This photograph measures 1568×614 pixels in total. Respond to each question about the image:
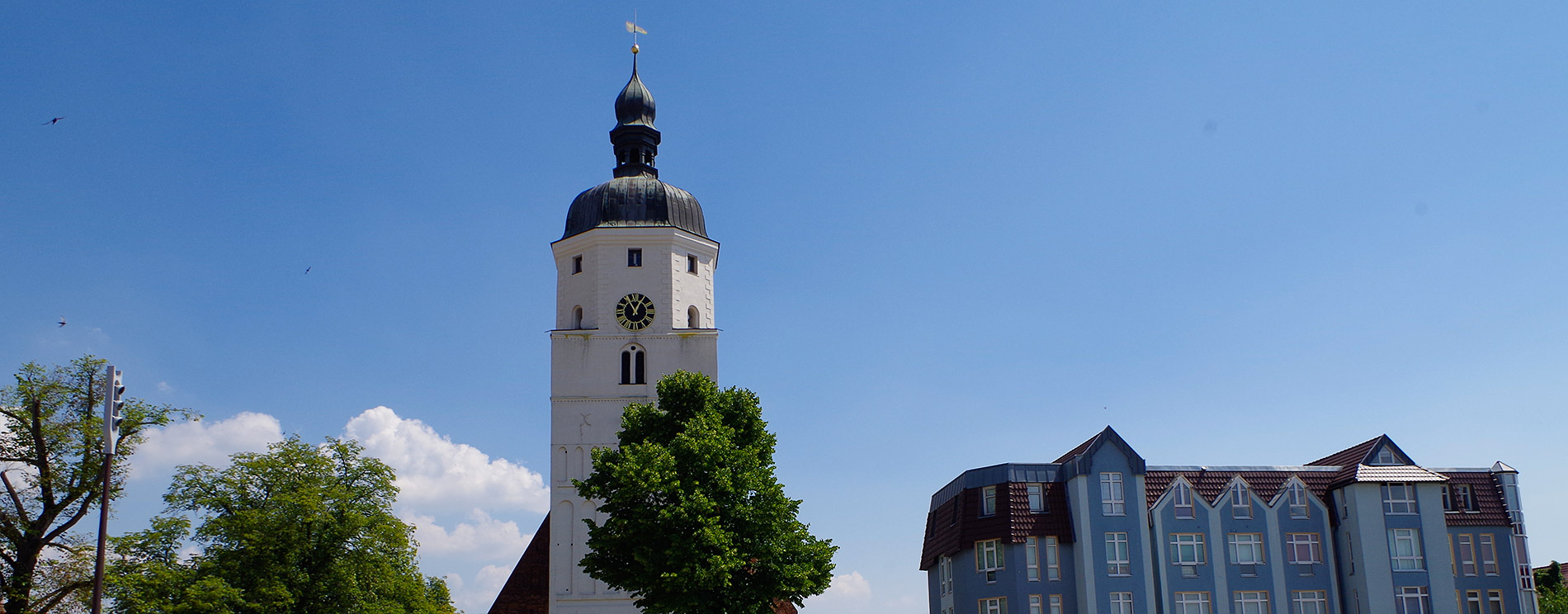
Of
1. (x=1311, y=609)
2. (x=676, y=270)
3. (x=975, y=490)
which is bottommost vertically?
(x=1311, y=609)

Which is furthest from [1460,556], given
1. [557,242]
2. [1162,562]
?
[557,242]

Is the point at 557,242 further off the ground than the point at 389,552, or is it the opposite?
the point at 557,242

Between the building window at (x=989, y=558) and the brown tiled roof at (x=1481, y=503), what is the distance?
1742 cm

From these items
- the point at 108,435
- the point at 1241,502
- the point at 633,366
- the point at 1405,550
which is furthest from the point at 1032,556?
the point at 108,435

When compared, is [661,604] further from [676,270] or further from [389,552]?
[676,270]

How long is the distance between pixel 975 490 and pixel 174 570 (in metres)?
28.6

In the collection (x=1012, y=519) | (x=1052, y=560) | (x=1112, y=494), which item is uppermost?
(x=1112, y=494)

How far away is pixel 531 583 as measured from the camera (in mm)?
54438

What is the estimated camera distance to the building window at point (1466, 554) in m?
51.1

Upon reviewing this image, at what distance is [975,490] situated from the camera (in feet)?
171

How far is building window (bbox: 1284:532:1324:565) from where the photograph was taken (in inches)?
2020

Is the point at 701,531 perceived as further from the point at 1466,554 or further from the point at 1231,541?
the point at 1466,554

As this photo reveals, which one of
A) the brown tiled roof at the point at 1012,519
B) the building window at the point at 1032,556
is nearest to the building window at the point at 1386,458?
the brown tiled roof at the point at 1012,519

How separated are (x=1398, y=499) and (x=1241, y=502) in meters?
5.98
